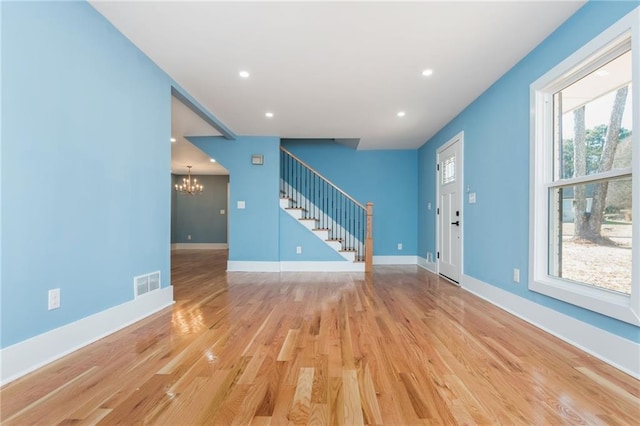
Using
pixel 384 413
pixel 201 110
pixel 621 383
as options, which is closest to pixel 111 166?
pixel 201 110

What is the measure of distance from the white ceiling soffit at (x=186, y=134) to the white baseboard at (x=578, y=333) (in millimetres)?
4378

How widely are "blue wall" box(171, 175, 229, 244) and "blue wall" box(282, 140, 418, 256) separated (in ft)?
15.0

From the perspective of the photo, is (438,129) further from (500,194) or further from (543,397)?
(543,397)

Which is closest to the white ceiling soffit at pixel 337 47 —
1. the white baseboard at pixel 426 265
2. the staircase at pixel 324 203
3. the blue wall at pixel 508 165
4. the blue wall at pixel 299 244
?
the blue wall at pixel 508 165

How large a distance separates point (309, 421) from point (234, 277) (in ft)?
12.7

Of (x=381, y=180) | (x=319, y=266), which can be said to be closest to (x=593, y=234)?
(x=319, y=266)

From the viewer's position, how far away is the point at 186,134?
5.40 m

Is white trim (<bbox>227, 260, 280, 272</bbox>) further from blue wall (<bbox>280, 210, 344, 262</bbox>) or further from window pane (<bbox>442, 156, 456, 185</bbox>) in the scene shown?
window pane (<bbox>442, 156, 456, 185</bbox>)

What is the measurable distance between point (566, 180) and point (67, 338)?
3827 mm

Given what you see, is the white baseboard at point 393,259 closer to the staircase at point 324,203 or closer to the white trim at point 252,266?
the staircase at point 324,203

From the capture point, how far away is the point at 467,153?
406 centimetres

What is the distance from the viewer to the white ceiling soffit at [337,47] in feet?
7.20

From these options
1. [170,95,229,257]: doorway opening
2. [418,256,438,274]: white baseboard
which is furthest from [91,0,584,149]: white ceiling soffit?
[170,95,229,257]: doorway opening

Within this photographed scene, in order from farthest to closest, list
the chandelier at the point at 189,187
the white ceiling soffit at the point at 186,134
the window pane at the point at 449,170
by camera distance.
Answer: the chandelier at the point at 189,187, the window pane at the point at 449,170, the white ceiling soffit at the point at 186,134
